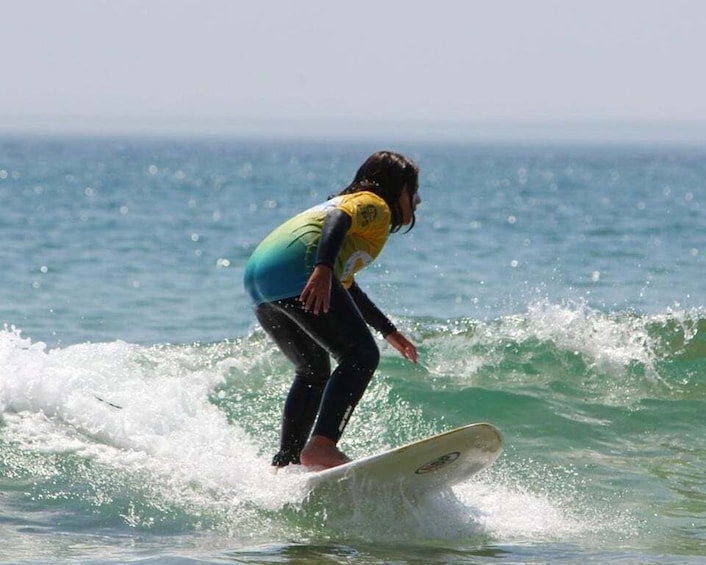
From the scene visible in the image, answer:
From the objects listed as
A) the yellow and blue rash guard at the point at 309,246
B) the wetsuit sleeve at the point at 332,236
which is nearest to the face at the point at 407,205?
the yellow and blue rash guard at the point at 309,246

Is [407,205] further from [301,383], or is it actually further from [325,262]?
[301,383]

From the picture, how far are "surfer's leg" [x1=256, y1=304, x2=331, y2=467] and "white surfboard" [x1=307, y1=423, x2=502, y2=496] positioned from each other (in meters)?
0.31

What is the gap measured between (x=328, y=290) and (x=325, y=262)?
13 cm

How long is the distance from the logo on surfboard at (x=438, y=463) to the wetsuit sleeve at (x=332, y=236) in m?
1.06

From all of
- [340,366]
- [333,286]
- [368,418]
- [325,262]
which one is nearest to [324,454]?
[340,366]

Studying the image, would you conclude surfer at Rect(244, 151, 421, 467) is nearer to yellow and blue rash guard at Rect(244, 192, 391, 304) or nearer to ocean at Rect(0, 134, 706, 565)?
yellow and blue rash guard at Rect(244, 192, 391, 304)

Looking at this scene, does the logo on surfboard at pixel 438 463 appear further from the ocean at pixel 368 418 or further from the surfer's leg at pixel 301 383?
the surfer's leg at pixel 301 383

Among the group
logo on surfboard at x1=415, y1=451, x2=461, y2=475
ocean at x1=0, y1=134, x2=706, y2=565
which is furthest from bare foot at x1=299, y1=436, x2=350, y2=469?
logo on surfboard at x1=415, y1=451, x2=461, y2=475

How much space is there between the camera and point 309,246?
648cm

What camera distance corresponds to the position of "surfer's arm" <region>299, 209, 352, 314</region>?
246 inches

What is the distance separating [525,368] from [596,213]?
30.2 metres

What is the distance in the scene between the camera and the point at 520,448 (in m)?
8.84

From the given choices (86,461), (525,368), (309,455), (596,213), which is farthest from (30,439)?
(596,213)

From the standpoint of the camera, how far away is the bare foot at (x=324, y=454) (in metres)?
6.50
